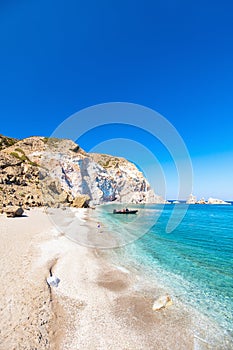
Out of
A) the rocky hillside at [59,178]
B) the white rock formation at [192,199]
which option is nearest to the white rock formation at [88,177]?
the rocky hillside at [59,178]

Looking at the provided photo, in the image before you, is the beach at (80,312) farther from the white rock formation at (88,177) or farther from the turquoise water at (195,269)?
the white rock formation at (88,177)

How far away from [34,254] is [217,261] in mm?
11533

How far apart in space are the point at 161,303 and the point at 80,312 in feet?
9.36

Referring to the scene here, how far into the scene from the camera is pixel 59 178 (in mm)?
60219

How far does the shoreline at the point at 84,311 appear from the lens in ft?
16.1

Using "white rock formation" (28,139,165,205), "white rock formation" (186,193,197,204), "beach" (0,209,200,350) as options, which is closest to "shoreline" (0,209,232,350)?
"beach" (0,209,200,350)

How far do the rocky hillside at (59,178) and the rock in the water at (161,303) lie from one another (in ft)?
100

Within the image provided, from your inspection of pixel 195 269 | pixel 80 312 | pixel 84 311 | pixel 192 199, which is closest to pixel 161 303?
pixel 84 311

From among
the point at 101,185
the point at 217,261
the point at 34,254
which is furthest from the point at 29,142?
the point at 217,261

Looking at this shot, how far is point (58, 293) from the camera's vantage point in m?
7.15

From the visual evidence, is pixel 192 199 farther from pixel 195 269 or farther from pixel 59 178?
pixel 195 269

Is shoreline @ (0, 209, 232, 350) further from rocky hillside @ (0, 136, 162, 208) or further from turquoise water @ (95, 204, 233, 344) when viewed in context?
rocky hillside @ (0, 136, 162, 208)

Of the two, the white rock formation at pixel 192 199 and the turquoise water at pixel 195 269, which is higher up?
the white rock formation at pixel 192 199

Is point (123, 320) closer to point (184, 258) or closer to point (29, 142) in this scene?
point (184, 258)
